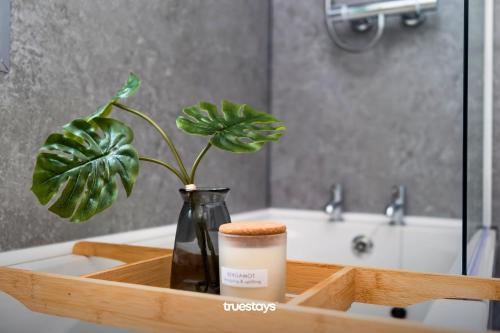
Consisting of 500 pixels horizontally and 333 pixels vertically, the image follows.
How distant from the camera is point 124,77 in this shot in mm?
1413

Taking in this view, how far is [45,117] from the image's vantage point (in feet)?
3.84

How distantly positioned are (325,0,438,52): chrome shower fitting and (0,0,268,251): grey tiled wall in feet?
1.04

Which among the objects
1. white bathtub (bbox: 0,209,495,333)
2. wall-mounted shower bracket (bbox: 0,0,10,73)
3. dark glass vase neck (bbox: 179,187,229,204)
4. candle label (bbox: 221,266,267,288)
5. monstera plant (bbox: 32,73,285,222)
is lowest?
white bathtub (bbox: 0,209,495,333)

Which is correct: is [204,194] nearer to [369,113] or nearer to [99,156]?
A: [99,156]

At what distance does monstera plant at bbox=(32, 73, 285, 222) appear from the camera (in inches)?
30.9

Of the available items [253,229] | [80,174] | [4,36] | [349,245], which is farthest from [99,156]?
[349,245]

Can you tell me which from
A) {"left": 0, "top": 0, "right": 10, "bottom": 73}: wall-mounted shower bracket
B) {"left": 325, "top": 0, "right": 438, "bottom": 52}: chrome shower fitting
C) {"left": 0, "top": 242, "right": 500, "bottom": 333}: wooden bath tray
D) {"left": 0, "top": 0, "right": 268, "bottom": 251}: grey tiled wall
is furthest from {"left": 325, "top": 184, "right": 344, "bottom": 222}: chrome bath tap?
{"left": 0, "top": 0, "right": 10, "bottom": 73}: wall-mounted shower bracket

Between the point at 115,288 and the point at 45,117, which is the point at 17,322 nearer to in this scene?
the point at 115,288

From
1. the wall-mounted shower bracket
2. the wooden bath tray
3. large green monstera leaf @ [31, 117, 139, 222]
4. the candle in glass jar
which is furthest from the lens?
the wall-mounted shower bracket

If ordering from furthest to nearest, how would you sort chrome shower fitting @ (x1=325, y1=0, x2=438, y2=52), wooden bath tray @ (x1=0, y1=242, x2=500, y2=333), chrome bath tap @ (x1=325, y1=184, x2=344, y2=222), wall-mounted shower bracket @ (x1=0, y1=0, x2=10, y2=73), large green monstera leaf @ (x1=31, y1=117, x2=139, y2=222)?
chrome bath tap @ (x1=325, y1=184, x2=344, y2=222) < chrome shower fitting @ (x1=325, y1=0, x2=438, y2=52) < wall-mounted shower bracket @ (x1=0, y1=0, x2=10, y2=73) < large green monstera leaf @ (x1=31, y1=117, x2=139, y2=222) < wooden bath tray @ (x1=0, y1=242, x2=500, y2=333)

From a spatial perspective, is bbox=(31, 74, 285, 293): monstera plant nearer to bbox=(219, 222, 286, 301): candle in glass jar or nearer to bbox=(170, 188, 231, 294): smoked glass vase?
bbox=(170, 188, 231, 294): smoked glass vase

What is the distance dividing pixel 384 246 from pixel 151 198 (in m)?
0.89

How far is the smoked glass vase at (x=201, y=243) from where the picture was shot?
2.63 ft

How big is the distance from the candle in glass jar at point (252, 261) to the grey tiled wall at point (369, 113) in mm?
1286
